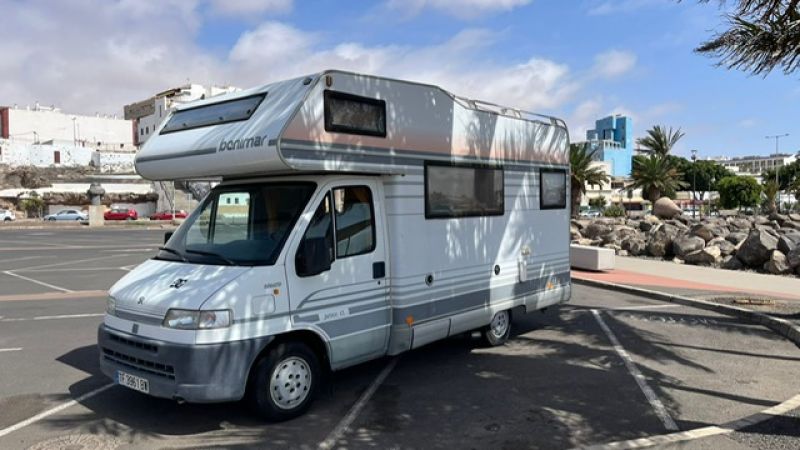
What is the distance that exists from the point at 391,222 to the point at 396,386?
69.5 inches

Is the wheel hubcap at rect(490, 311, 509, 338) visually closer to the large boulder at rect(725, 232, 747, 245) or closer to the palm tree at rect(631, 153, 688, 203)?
the large boulder at rect(725, 232, 747, 245)

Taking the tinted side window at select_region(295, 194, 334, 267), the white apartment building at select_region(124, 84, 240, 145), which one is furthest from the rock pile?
the white apartment building at select_region(124, 84, 240, 145)

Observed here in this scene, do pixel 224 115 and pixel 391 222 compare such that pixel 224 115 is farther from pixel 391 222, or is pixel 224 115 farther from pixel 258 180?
pixel 391 222

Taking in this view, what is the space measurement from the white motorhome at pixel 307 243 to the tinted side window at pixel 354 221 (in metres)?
0.02

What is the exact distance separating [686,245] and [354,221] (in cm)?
1625

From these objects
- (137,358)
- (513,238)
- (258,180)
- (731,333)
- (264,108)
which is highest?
(264,108)

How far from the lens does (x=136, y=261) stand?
18844mm

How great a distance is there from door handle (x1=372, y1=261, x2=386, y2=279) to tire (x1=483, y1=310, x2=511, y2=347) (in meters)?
2.18

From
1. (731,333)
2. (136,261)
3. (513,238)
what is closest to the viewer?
(513,238)

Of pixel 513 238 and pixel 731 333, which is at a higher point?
pixel 513 238

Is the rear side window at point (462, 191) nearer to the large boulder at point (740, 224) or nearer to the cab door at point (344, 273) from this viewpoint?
the cab door at point (344, 273)

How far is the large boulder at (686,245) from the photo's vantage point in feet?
60.6

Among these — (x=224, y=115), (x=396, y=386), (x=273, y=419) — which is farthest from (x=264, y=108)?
(x=396, y=386)

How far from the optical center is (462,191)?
6840 mm
